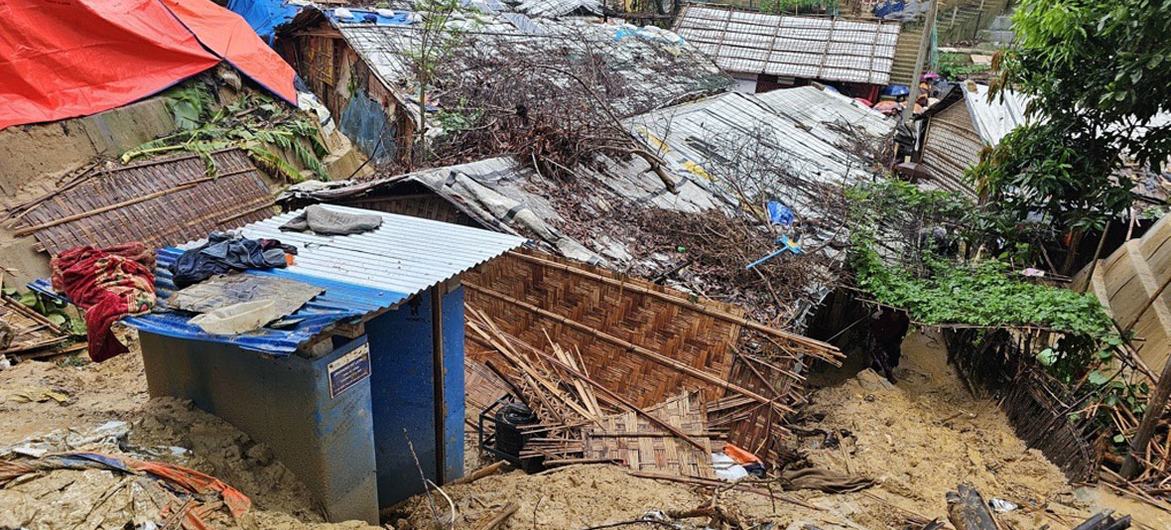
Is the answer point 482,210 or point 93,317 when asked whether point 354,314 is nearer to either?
point 93,317

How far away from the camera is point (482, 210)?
8508 millimetres

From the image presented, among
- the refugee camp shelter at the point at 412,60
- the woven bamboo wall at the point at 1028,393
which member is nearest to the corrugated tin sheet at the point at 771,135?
the refugee camp shelter at the point at 412,60

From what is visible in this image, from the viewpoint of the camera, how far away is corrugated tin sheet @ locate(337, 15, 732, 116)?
45.2ft

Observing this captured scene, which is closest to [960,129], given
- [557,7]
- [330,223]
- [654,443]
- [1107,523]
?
[557,7]

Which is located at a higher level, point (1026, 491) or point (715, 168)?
point (715, 168)

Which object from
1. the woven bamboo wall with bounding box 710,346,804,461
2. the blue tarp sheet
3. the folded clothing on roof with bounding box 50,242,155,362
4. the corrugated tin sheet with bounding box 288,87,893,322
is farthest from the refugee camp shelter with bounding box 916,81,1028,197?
the folded clothing on roof with bounding box 50,242,155,362

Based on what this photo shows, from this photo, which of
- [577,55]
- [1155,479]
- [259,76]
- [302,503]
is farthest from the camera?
[577,55]

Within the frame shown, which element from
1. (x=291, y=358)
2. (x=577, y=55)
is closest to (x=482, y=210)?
(x=291, y=358)

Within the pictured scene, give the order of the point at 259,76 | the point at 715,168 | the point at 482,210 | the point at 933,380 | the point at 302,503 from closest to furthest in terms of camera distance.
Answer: the point at 302,503 < the point at 482,210 < the point at 933,380 < the point at 715,168 < the point at 259,76

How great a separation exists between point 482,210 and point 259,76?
7785 mm

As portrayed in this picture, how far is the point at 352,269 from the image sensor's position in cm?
501

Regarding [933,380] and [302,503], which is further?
[933,380]

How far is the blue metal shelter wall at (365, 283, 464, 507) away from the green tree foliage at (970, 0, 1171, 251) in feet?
29.9

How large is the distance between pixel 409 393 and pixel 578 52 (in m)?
12.7
